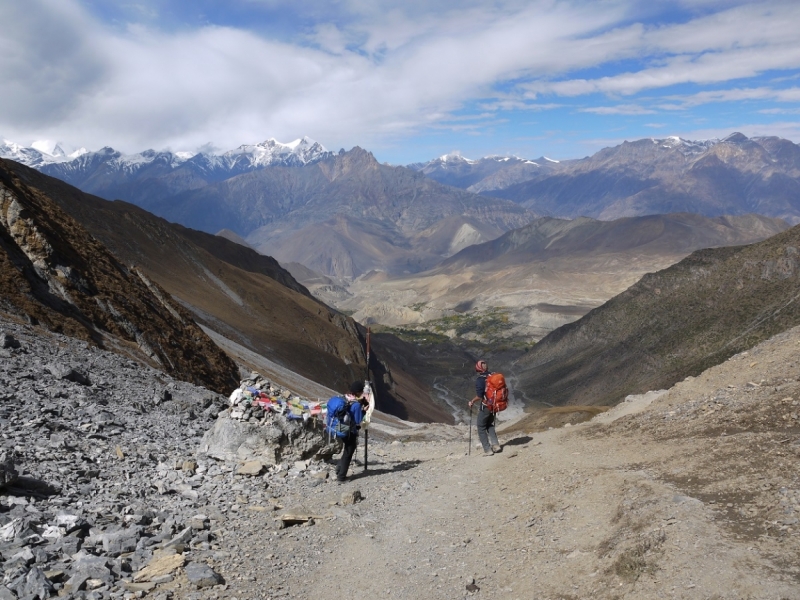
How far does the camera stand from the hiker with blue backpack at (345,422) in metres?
13.3

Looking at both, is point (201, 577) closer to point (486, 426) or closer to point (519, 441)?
point (486, 426)

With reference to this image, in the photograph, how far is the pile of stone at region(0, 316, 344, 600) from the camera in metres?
8.09

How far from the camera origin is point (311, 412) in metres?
14.3

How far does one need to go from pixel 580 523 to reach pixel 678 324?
80932mm

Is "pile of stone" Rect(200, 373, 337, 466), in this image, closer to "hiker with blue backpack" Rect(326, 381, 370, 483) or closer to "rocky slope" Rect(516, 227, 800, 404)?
"hiker with blue backpack" Rect(326, 381, 370, 483)

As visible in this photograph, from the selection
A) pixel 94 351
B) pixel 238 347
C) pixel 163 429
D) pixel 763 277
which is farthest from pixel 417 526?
pixel 763 277

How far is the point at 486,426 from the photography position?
50.3 feet

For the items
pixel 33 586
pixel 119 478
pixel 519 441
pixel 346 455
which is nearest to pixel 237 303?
pixel 519 441

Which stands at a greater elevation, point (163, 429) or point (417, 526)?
point (163, 429)

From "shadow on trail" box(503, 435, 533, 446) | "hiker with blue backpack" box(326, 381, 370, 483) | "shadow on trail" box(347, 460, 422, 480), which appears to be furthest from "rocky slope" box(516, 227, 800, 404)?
"hiker with blue backpack" box(326, 381, 370, 483)

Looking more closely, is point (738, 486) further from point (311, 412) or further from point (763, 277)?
point (763, 277)

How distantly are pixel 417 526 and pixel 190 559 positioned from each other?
3.69 m

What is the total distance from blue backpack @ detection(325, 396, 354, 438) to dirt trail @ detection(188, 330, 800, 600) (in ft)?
3.58

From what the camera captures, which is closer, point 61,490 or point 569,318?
point 61,490
